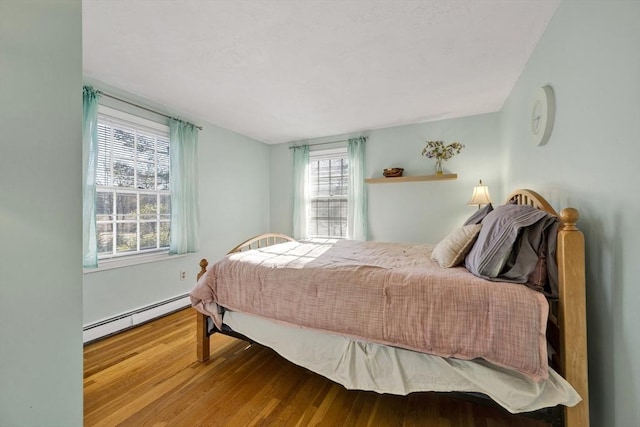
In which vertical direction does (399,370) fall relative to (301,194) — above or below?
below

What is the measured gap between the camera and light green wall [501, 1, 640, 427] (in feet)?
3.17

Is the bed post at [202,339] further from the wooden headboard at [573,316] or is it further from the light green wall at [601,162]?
the light green wall at [601,162]

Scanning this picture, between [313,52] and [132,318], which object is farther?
[132,318]

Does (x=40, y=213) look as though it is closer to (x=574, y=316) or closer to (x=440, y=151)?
(x=574, y=316)

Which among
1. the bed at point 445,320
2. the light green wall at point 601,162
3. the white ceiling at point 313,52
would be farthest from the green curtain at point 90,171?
the light green wall at point 601,162

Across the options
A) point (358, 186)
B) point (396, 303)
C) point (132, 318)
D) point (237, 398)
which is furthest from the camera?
point (358, 186)

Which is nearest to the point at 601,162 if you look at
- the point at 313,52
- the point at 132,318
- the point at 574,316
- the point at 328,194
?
the point at 574,316

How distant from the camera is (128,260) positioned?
8.79 feet

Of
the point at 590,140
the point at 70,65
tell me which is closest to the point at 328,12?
the point at 70,65

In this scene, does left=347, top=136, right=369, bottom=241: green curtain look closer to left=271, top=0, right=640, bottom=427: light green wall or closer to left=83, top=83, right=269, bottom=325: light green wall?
left=83, top=83, right=269, bottom=325: light green wall

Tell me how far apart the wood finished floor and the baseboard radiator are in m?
0.25

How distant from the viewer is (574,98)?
1.37 meters

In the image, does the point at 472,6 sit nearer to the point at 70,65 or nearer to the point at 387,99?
the point at 387,99

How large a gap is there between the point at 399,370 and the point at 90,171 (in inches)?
114
